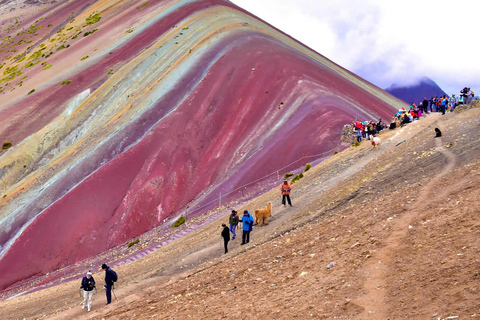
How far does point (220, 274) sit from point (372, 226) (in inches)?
237

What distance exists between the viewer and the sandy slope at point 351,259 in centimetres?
1246

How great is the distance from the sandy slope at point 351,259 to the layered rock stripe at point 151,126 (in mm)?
18662

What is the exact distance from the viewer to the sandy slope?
12461mm

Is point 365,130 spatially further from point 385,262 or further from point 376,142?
point 385,262

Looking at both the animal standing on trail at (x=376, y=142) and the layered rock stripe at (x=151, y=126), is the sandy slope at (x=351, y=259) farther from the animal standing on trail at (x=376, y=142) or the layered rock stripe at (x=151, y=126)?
the layered rock stripe at (x=151, y=126)

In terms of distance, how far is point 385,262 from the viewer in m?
14.4

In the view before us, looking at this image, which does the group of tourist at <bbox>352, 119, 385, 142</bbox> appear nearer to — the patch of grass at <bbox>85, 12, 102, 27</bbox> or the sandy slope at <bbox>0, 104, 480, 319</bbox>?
the sandy slope at <bbox>0, 104, 480, 319</bbox>

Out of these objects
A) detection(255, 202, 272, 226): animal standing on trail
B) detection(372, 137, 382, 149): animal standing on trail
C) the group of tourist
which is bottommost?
detection(255, 202, 272, 226): animal standing on trail

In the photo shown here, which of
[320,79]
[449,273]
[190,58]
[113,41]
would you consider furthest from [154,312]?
[113,41]

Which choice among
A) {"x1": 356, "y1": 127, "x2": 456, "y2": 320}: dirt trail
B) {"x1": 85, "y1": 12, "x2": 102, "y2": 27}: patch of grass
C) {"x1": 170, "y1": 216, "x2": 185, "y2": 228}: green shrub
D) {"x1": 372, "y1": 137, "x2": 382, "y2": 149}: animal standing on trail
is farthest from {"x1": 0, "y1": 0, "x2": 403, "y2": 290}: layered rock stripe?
{"x1": 356, "y1": 127, "x2": 456, "y2": 320}: dirt trail

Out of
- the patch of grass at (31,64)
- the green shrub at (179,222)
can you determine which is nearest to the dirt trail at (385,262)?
the green shrub at (179,222)

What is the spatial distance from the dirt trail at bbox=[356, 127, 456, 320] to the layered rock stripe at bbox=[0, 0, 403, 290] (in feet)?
95.2

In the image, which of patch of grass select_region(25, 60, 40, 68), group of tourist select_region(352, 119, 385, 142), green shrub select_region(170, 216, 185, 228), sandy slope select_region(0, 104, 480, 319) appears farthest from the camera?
patch of grass select_region(25, 60, 40, 68)

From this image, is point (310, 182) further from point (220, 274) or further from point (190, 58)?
point (190, 58)
